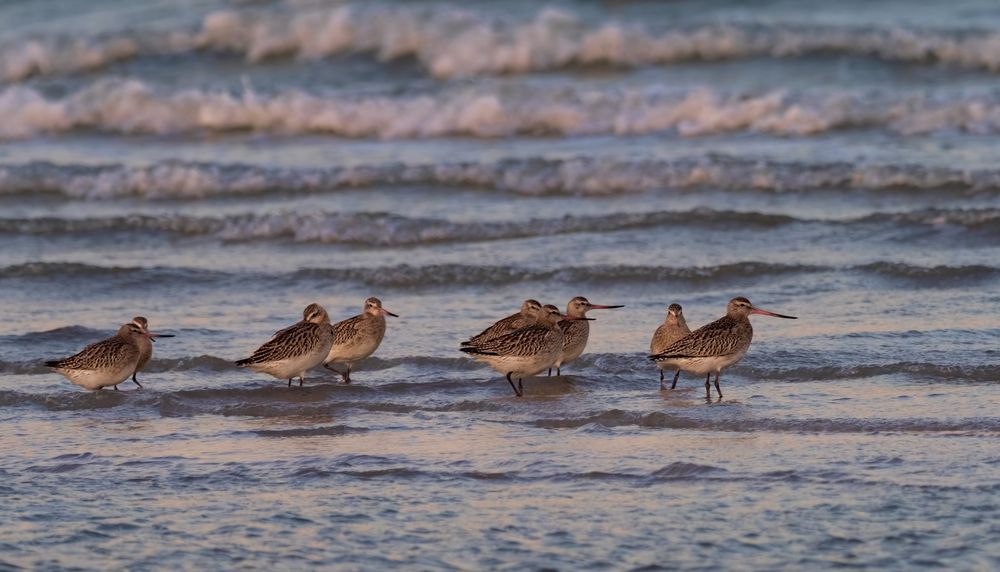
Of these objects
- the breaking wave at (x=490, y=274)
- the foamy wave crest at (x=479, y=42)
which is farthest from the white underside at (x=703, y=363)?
the foamy wave crest at (x=479, y=42)

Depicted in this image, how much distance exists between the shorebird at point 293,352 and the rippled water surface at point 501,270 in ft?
0.55

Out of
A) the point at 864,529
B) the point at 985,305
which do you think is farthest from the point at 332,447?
the point at 985,305

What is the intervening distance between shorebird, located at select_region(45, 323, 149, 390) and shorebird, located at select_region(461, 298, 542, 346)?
7.22ft

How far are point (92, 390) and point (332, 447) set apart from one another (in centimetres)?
238

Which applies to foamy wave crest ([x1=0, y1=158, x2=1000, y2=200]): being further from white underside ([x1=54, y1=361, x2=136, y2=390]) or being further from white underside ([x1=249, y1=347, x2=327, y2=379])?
white underside ([x1=54, y1=361, x2=136, y2=390])

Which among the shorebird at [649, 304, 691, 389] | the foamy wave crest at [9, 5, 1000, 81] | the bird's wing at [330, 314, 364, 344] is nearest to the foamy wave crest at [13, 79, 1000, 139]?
the foamy wave crest at [9, 5, 1000, 81]

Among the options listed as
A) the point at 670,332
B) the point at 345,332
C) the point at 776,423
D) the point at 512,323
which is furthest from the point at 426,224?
the point at 776,423

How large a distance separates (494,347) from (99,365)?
2.47m

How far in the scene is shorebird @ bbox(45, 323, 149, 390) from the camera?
10555 mm

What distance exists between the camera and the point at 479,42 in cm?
2486

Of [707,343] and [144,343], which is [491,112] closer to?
[144,343]

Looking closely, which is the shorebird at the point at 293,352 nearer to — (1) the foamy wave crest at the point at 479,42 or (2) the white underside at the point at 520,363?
(2) the white underside at the point at 520,363

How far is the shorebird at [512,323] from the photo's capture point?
1114cm

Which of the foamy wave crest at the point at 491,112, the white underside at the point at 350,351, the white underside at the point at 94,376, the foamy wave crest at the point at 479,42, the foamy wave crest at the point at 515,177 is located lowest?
the white underside at the point at 94,376
